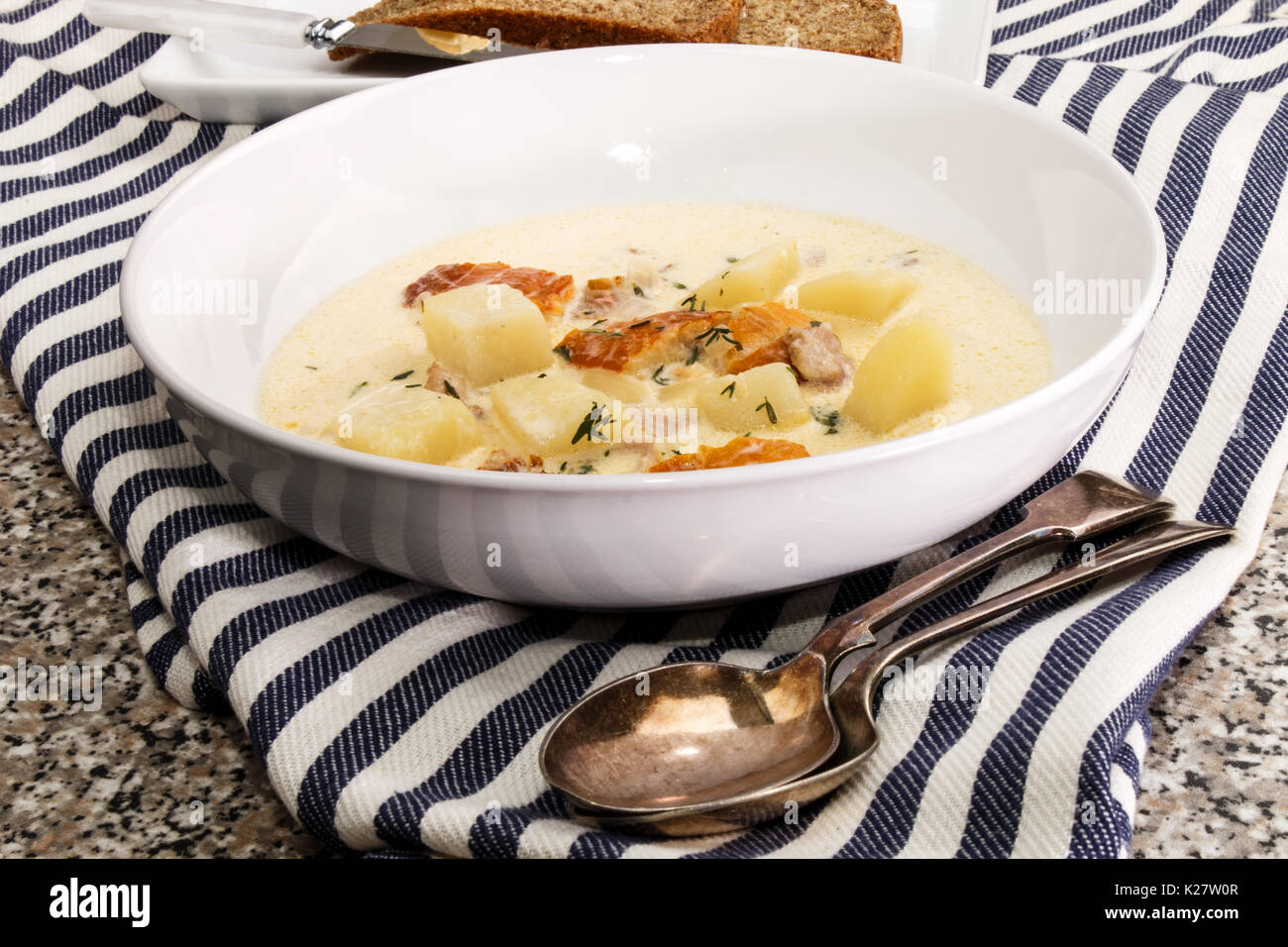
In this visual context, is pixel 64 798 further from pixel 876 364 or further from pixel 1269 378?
pixel 1269 378

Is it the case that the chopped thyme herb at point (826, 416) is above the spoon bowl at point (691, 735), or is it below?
above

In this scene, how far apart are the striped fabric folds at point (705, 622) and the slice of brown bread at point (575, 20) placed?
0.83 meters

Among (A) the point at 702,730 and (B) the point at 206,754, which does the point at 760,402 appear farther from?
(B) the point at 206,754

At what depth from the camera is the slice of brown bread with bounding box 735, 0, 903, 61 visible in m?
2.75

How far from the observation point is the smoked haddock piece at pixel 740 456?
4.75 feet

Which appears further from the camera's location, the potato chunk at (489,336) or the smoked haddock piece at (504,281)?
the smoked haddock piece at (504,281)

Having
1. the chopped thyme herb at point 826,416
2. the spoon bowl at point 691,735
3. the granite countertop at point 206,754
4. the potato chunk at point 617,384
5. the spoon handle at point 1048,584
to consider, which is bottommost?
the granite countertop at point 206,754

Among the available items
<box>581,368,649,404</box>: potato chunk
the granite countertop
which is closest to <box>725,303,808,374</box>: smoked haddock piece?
<box>581,368,649,404</box>: potato chunk

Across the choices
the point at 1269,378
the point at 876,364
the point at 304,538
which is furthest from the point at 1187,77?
the point at 304,538

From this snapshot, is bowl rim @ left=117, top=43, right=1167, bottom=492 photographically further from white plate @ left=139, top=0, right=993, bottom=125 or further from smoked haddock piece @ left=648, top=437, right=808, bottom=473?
white plate @ left=139, top=0, right=993, bottom=125

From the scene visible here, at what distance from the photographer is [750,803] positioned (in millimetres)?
1119

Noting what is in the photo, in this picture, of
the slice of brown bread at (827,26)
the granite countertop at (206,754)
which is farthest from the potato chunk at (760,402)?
the slice of brown bread at (827,26)

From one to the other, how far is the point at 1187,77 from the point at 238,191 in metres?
1.97

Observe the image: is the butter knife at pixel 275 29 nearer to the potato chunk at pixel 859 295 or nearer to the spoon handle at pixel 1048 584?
the potato chunk at pixel 859 295
